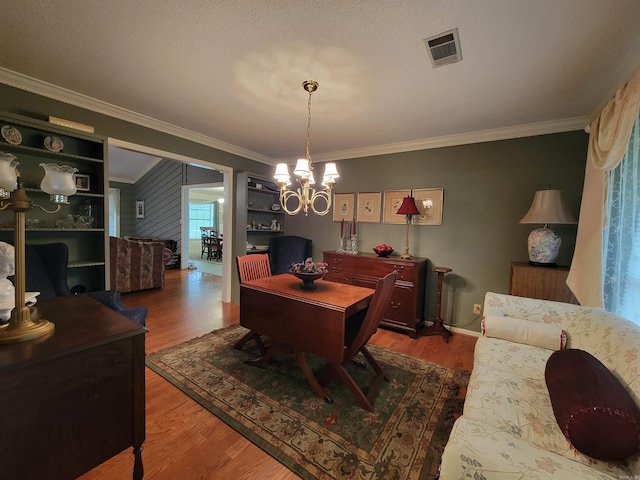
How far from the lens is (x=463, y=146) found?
3123mm

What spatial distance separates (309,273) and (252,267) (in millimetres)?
742

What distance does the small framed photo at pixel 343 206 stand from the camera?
3.96 meters

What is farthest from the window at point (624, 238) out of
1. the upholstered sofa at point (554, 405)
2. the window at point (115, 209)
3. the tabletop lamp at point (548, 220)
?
the window at point (115, 209)

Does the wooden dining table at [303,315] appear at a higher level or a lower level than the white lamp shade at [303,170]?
lower

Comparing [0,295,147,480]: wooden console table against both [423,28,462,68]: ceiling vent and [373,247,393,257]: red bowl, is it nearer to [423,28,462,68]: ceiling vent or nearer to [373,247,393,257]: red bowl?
[423,28,462,68]: ceiling vent

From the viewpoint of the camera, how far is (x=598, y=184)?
196 cm

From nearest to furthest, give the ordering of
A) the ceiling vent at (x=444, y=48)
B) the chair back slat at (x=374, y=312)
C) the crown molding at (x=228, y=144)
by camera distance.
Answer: the ceiling vent at (x=444, y=48)
the chair back slat at (x=374, y=312)
the crown molding at (x=228, y=144)

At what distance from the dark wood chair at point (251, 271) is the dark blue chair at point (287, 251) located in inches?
54.0

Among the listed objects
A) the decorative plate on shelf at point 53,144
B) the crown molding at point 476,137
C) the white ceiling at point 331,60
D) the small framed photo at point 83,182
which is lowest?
the small framed photo at point 83,182

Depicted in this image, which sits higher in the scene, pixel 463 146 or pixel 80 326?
pixel 463 146

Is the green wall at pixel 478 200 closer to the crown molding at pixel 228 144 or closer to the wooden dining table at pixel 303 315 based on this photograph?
the crown molding at pixel 228 144

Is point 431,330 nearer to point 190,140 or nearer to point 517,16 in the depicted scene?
point 517,16

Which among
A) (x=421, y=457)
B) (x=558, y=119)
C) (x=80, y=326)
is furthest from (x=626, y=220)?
(x=80, y=326)

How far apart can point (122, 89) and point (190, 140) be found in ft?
3.63
